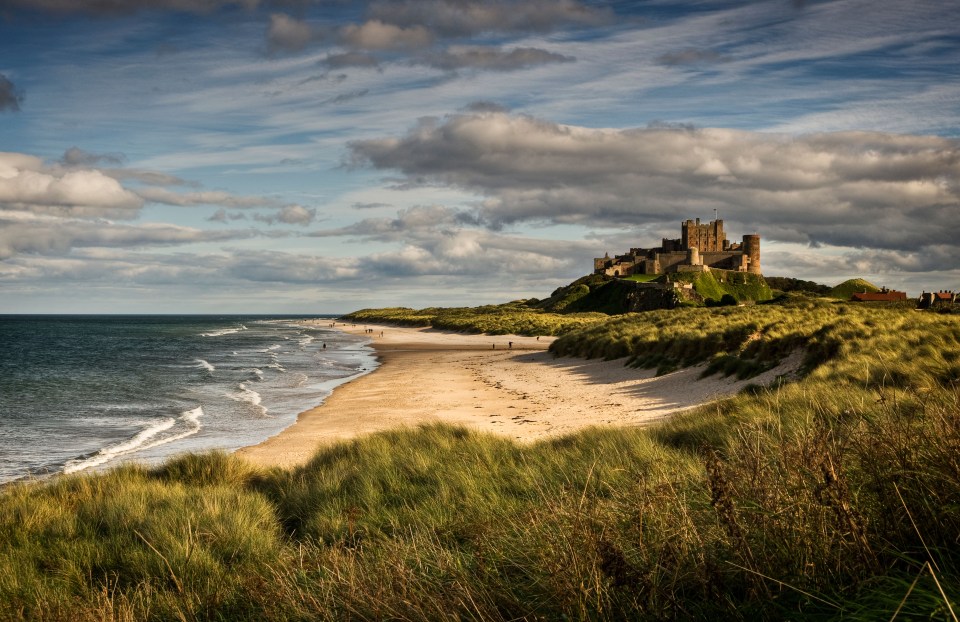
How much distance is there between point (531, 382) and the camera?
27.8m

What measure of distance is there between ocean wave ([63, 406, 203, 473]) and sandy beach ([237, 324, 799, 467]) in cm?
309

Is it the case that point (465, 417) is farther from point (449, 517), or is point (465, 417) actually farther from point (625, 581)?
point (625, 581)

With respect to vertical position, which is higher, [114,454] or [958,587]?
[958,587]

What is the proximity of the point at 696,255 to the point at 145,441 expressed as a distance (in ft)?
353

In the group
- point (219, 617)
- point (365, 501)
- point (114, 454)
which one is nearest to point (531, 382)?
point (114, 454)

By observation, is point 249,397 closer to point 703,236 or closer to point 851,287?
point 851,287

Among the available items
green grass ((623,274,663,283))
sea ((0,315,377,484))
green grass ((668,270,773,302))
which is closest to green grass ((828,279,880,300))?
green grass ((668,270,773,302))

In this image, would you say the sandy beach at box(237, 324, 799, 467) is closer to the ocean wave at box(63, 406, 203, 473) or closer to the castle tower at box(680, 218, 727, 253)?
the ocean wave at box(63, 406, 203, 473)

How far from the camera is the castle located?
116m

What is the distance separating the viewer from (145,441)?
1781cm

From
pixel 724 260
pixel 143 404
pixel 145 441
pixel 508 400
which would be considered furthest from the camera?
Result: pixel 724 260

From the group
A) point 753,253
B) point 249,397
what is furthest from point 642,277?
point 249,397

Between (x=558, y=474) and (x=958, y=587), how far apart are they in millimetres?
5147

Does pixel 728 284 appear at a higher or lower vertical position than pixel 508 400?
higher
